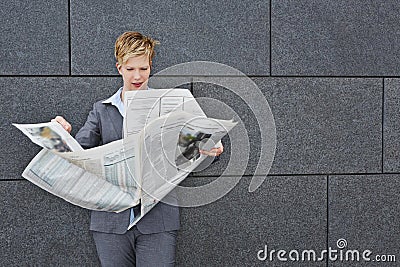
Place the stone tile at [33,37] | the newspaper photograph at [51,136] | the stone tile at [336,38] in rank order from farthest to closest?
1. the stone tile at [336,38]
2. the stone tile at [33,37]
3. the newspaper photograph at [51,136]

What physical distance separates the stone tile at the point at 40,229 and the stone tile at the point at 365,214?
50.2 inches

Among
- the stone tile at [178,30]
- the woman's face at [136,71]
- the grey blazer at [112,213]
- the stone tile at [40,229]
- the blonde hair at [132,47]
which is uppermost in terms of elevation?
the stone tile at [178,30]

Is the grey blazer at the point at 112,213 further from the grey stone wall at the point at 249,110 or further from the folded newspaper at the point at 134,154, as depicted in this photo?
the grey stone wall at the point at 249,110

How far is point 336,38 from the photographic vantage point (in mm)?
3227

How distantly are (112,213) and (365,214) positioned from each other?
4.73 ft

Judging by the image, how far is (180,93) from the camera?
2.43m

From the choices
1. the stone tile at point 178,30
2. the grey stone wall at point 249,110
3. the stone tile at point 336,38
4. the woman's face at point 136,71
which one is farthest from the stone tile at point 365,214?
the woman's face at point 136,71

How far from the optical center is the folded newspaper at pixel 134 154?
2320 mm

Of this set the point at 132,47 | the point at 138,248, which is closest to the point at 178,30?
the point at 132,47

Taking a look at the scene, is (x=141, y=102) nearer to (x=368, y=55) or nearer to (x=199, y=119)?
(x=199, y=119)

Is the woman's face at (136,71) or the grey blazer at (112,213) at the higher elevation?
the woman's face at (136,71)

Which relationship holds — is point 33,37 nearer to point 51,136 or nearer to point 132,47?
point 132,47

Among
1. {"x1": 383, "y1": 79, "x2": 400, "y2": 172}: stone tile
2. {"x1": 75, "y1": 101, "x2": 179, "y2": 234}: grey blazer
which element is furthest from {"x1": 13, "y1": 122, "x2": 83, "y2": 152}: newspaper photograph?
{"x1": 383, "y1": 79, "x2": 400, "y2": 172}: stone tile

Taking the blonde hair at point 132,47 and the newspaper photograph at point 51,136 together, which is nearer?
the newspaper photograph at point 51,136
